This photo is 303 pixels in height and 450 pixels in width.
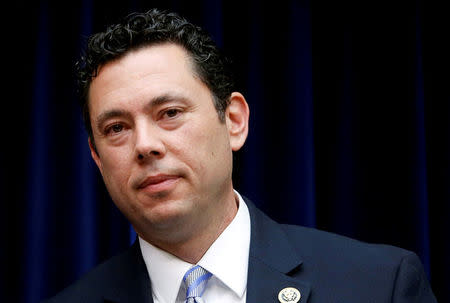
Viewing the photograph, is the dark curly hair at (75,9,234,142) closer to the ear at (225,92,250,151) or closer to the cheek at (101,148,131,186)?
the ear at (225,92,250,151)

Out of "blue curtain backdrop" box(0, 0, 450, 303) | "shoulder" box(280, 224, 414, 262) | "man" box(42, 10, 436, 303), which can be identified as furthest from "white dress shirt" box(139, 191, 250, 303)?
"blue curtain backdrop" box(0, 0, 450, 303)

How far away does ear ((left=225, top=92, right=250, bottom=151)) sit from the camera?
1.61 m

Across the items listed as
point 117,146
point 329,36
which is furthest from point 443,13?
point 117,146

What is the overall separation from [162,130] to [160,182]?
123 millimetres

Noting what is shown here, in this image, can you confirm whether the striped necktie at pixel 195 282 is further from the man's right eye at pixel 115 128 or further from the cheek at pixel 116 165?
the man's right eye at pixel 115 128

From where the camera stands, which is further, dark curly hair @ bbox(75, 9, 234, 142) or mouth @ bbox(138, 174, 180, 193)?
dark curly hair @ bbox(75, 9, 234, 142)

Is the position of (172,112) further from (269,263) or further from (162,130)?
(269,263)

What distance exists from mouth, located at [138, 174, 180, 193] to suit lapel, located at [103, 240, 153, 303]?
254mm

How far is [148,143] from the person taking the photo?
1387 mm

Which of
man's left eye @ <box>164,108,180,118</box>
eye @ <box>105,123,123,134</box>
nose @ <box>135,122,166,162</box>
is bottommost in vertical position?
nose @ <box>135,122,166,162</box>

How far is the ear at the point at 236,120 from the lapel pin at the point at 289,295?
0.40 metres

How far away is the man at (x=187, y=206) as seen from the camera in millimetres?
1409

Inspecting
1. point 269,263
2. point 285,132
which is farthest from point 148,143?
point 285,132

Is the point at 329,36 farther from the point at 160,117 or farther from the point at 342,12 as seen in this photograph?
the point at 160,117
